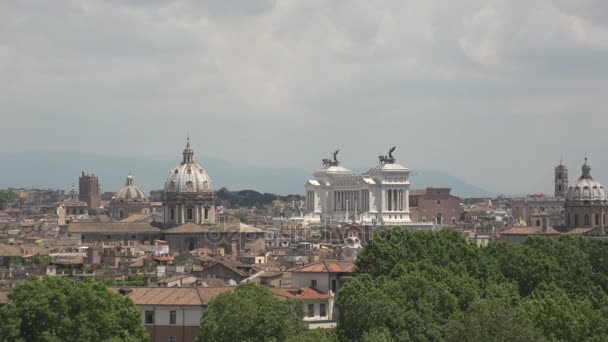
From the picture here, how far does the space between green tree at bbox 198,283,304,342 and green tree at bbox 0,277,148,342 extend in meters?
2.64

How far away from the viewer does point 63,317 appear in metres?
57.9

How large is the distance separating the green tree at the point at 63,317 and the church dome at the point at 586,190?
107585 mm

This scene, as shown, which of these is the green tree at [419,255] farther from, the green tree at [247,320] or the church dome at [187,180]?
the church dome at [187,180]

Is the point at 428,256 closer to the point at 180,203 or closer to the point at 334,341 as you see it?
the point at 334,341

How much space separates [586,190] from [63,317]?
110458 mm

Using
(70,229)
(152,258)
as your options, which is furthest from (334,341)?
(70,229)

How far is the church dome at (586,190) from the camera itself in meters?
162

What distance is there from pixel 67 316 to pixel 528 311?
16.7m

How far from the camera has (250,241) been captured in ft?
502

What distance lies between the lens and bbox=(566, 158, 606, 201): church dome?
16238 centimetres

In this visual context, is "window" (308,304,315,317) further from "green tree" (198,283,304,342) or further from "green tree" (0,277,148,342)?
"green tree" (0,277,148,342)

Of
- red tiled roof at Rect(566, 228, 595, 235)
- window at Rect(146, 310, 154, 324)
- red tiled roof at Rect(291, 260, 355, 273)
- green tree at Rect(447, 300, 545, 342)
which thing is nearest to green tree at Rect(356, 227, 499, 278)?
red tiled roof at Rect(291, 260, 355, 273)

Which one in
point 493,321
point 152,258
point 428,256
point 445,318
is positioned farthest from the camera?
point 152,258

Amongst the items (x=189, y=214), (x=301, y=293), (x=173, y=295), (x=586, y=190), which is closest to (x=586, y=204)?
(x=586, y=190)
